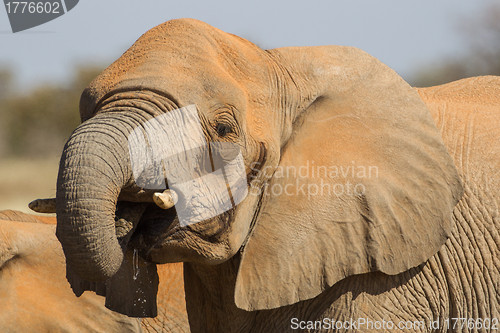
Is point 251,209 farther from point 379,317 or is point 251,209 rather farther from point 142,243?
point 379,317

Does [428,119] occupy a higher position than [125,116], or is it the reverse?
[125,116]

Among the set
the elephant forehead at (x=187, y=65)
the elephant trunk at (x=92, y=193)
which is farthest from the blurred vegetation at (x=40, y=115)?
the elephant trunk at (x=92, y=193)

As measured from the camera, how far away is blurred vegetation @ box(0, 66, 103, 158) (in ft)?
62.9

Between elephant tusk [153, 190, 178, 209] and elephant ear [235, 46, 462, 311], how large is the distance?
Answer: 0.56 metres

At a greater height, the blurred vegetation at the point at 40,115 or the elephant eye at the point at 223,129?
the elephant eye at the point at 223,129

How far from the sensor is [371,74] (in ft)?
12.0

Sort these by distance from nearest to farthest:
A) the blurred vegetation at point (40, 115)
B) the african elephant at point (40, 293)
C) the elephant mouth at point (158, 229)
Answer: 1. the elephant mouth at point (158, 229)
2. the african elephant at point (40, 293)
3. the blurred vegetation at point (40, 115)

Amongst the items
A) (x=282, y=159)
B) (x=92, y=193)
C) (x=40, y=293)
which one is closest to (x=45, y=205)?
(x=92, y=193)

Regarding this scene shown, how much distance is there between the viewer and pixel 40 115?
2039 cm

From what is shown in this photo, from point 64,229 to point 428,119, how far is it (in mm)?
1643

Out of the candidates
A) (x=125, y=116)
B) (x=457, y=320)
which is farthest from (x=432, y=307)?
(x=125, y=116)

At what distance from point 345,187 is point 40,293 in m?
2.18

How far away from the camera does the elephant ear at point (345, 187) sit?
348cm

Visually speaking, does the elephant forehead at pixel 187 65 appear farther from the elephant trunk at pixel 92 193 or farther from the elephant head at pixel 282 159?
the elephant trunk at pixel 92 193
